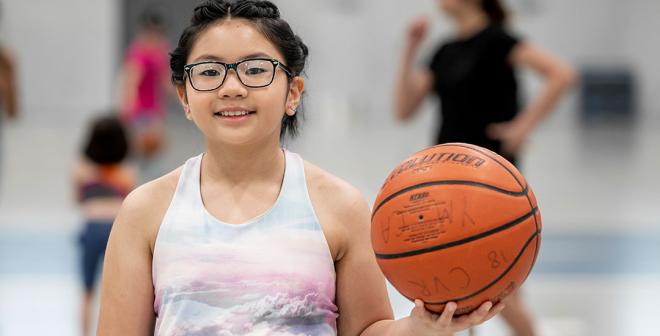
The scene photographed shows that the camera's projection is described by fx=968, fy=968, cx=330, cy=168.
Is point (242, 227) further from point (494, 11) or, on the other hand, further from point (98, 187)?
point (98, 187)

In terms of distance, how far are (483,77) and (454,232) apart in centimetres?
271

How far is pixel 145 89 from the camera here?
10.1 meters

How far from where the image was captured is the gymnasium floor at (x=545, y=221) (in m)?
5.83

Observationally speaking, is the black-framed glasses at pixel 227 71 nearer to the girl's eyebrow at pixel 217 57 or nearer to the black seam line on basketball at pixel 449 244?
the girl's eyebrow at pixel 217 57

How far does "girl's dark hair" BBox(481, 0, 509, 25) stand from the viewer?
4684mm

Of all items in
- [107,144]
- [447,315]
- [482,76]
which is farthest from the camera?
[107,144]

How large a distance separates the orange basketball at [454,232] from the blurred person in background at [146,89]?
26.6 feet

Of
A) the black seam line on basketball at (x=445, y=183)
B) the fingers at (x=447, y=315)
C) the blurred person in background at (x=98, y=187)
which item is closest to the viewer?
the fingers at (x=447, y=315)

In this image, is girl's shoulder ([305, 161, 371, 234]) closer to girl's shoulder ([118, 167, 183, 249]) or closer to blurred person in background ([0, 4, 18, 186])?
girl's shoulder ([118, 167, 183, 249])

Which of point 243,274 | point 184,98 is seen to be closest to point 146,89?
point 184,98

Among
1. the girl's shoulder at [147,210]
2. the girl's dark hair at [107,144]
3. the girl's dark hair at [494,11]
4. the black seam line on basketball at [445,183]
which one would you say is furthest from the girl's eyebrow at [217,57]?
the girl's dark hair at [107,144]

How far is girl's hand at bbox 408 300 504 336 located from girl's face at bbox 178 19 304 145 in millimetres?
516

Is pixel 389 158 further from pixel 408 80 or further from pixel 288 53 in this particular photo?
pixel 288 53

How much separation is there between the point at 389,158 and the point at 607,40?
8802 mm
